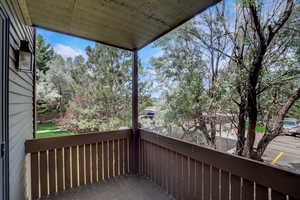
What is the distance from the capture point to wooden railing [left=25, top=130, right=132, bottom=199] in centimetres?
212

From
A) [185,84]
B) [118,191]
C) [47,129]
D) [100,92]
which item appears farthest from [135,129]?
[47,129]

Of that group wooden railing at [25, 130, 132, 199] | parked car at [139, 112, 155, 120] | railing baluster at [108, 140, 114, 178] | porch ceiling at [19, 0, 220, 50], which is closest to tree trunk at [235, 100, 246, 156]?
porch ceiling at [19, 0, 220, 50]

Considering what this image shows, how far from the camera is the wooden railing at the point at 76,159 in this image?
2.12 m

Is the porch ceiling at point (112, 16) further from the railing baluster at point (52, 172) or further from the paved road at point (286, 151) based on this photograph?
the paved road at point (286, 151)

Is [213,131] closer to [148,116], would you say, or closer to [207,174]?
[207,174]

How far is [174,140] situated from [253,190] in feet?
3.30

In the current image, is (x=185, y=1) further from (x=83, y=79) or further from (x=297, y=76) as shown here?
(x=83, y=79)

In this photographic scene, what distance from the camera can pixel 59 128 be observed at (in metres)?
5.63

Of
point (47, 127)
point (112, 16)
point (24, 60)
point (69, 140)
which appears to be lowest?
point (47, 127)

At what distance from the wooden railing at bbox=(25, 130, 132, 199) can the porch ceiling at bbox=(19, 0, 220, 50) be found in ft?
5.50

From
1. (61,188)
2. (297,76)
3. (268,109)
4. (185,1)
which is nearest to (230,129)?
(268,109)

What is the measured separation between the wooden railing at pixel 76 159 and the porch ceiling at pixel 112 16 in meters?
1.68

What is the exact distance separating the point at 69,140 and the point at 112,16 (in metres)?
1.95

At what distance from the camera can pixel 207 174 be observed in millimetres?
1687
